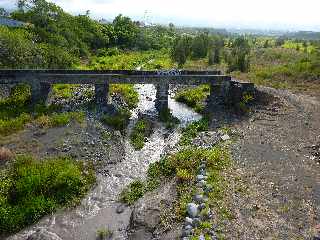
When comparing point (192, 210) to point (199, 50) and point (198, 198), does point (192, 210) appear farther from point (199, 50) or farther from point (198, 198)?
point (199, 50)

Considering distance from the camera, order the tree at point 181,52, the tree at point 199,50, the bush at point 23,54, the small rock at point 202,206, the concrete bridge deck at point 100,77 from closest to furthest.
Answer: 1. the small rock at point 202,206
2. the concrete bridge deck at point 100,77
3. the bush at point 23,54
4. the tree at point 181,52
5. the tree at point 199,50

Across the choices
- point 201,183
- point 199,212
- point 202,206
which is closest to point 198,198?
point 202,206

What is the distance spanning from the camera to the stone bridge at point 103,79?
45875mm

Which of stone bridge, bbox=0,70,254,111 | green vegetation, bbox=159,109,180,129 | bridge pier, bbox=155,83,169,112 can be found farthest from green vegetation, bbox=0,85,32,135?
bridge pier, bbox=155,83,169,112

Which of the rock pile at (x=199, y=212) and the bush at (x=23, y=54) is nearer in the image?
the rock pile at (x=199, y=212)

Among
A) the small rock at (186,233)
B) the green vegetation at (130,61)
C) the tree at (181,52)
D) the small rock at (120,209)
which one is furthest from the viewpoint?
the tree at (181,52)

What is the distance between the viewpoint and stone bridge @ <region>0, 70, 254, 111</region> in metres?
45.9

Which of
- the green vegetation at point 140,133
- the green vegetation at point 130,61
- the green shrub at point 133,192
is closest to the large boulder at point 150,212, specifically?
the green shrub at point 133,192

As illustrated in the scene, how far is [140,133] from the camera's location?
40.7 m

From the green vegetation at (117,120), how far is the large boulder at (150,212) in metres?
13.2

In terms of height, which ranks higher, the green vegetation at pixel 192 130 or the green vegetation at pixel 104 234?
the green vegetation at pixel 192 130

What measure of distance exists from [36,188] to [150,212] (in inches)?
298

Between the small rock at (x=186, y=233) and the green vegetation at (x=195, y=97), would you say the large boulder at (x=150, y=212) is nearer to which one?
the small rock at (x=186, y=233)

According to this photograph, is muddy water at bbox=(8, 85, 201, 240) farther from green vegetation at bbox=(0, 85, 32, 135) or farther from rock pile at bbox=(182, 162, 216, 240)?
green vegetation at bbox=(0, 85, 32, 135)
